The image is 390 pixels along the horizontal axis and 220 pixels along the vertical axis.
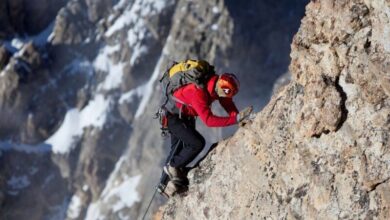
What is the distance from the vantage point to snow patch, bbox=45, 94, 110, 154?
134m

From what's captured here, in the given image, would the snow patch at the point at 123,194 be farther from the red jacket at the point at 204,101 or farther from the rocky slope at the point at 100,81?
the red jacket at the point at 204,101

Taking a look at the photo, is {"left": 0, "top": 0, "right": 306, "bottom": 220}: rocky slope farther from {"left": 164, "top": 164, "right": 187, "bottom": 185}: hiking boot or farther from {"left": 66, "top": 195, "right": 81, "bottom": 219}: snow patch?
{"left": 164, "top": 164, "right": 187, "bottom": 185}: hiking boot

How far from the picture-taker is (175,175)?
12078mm

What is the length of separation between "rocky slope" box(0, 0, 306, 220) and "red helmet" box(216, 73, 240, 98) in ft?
365

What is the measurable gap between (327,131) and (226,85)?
2357 mm

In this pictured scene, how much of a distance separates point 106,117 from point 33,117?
1504 cm

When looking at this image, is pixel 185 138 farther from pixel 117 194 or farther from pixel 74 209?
pixel 74 209

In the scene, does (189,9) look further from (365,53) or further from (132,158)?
(365,53)

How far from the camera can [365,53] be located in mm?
8617

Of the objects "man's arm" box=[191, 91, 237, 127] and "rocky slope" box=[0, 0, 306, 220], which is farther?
"rocky slope" box=[0, 0, 306, 220]

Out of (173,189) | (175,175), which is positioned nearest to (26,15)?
(175,175)

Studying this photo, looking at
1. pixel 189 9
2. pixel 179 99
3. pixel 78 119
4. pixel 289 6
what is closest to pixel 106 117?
pixel 78 119

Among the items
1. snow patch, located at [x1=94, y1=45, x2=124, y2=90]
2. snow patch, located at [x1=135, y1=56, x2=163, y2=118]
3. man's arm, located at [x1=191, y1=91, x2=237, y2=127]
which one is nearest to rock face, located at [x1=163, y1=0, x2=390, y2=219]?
man's arm, located at [x1=191, y1=91, x2=237, y2=127]

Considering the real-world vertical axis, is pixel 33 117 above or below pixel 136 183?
above
